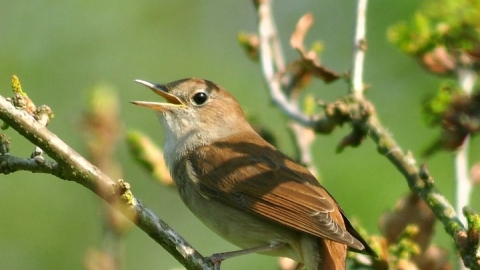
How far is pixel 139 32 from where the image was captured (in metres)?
11.7

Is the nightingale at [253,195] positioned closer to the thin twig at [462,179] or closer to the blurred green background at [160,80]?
the thin twig at [462,179]

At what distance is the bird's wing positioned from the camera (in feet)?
15.5

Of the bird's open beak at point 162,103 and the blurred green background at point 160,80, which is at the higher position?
the blurred green background at point 160,80

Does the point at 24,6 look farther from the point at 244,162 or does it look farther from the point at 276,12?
the point at 244,162

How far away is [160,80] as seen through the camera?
36.9ft

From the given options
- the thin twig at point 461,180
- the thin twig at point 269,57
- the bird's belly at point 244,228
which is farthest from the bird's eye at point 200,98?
the thin twig at point 461,180

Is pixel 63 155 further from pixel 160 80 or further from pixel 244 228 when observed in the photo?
pixel 160 80

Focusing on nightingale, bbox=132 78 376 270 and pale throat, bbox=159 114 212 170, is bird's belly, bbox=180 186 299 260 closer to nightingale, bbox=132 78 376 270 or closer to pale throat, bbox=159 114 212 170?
nightingale, bbox=132 78 376 270

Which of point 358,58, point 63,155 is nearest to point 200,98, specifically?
point 358,58

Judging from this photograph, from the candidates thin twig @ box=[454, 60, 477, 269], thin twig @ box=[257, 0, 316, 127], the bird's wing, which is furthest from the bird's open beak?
thin twig @ box=[454, 60, 477, 269]

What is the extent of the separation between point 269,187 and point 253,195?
116 millimetres

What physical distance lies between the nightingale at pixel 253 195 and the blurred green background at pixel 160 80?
158cm

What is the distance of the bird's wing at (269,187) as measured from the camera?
4711mm

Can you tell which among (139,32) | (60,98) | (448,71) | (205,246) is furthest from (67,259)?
(448,71)
